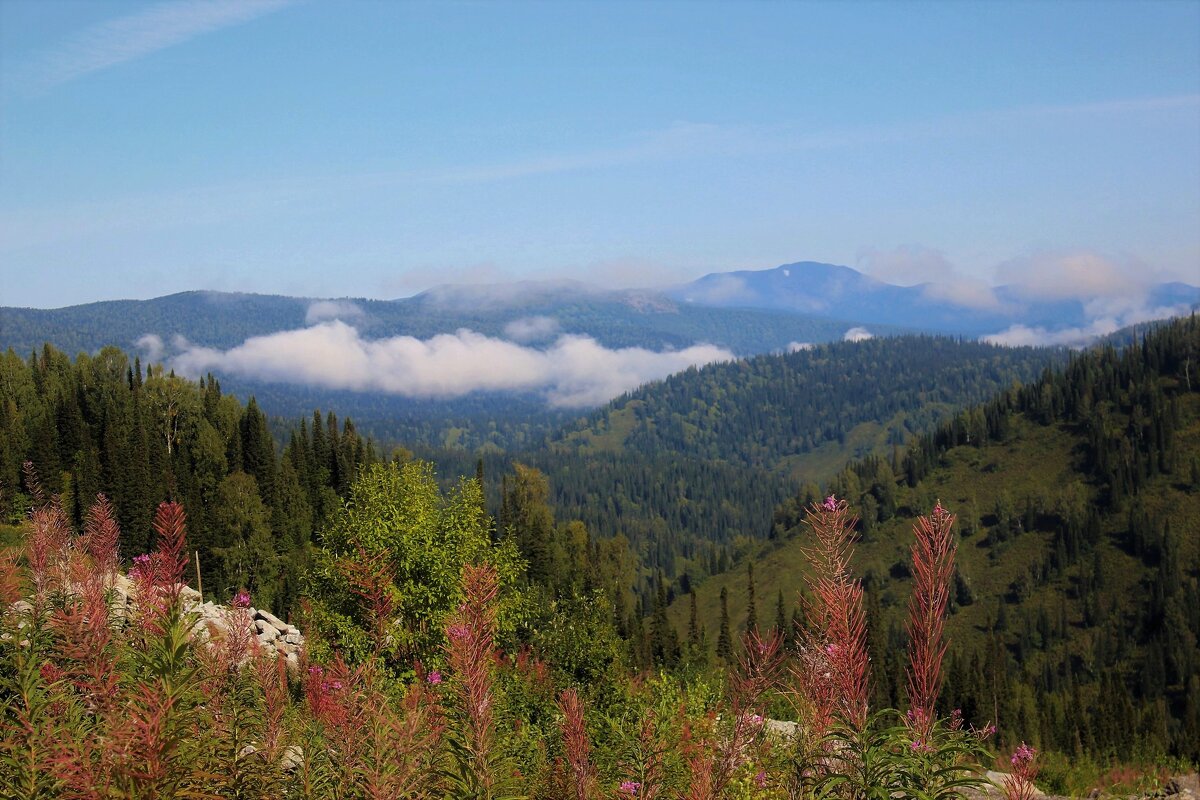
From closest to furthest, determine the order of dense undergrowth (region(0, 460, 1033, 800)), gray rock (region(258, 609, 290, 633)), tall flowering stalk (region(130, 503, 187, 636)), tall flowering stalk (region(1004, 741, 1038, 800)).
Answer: tall flowering stalk (region(1004, 741, 1038, 800)) → dense undergrowth (region(0, 460, 1033, 800)) → tall flowering stalk (region(130, 503, 187, 636)) → gray rock (region(258, 609, 290, 633))

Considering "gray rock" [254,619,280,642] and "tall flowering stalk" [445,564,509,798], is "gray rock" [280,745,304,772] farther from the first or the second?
"gray rock" [254,619,280,642]

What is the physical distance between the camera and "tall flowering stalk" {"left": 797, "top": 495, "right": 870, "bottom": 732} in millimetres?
8922

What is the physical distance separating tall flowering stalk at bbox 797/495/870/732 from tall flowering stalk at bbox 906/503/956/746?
59 cm

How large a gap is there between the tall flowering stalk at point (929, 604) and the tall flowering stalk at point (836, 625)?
1.94 feet

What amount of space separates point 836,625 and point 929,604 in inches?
42.0

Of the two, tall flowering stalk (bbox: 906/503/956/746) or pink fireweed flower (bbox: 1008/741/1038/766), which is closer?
tall flowering stalk (bbox: 906/503/956/746)

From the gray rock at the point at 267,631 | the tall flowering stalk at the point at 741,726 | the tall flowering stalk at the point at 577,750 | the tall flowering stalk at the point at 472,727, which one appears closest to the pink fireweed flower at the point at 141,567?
the tall flowering stalk at the point at 472,727

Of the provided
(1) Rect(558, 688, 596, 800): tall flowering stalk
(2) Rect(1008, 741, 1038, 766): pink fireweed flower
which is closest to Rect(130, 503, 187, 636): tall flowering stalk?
(1) Rect(558, 688, 596, 800): tall flowering stalk

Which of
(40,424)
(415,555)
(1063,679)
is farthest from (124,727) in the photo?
(1063,679)

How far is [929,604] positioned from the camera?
8.22m

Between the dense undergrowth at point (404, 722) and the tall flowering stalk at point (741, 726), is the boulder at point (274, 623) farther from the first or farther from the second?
the tall flowering stalk at point (741, 726)

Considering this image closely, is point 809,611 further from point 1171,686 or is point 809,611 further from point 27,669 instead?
point 1171,686

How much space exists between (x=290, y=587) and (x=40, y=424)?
52977 mm

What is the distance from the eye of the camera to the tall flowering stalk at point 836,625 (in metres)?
8.92
